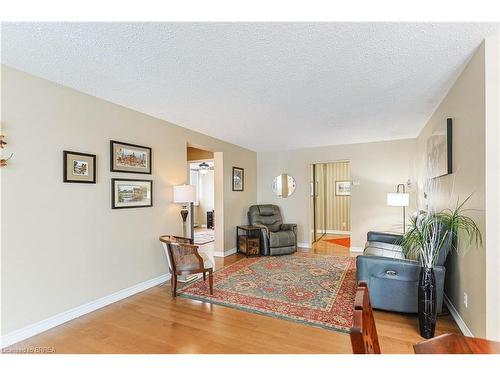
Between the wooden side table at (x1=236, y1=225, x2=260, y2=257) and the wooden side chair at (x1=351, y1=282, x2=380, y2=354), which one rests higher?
the wooden side chair at (x1=351, y1=282, x2=380, y2=354)

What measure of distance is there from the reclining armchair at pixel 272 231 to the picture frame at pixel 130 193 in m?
2.49

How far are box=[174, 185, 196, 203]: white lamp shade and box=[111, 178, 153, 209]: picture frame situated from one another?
1.13 feet

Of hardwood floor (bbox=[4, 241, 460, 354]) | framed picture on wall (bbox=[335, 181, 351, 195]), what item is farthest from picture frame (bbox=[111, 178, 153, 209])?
framed picture on wall (bbox=[335, 181, 351, 195])

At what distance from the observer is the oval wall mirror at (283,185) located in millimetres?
6199

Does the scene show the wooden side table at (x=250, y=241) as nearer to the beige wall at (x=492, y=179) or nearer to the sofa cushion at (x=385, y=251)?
the sofa cushion at (x=385, y=251)

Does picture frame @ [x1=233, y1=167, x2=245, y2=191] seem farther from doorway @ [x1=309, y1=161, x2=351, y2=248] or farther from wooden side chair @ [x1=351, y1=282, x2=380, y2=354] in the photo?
wooden side chair @ [x1=351, y1=282, x2=380, y2=354]

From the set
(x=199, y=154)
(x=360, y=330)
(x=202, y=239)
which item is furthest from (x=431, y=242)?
(x=202, y=239)

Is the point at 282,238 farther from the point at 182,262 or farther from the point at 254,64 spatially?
the point at 254,64

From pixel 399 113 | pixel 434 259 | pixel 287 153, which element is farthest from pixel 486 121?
pixel 287 153

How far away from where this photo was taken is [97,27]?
5.44 ft

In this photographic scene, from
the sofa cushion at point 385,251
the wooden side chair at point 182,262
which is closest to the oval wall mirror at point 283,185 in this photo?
the sofa cushion at point 385,251

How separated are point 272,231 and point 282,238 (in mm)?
363

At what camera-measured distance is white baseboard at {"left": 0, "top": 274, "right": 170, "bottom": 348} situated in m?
2.16
